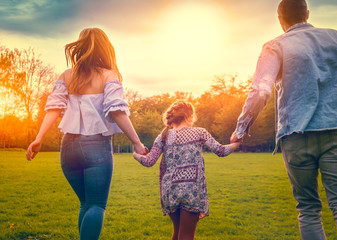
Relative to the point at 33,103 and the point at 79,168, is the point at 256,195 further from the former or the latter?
the point at 33,103

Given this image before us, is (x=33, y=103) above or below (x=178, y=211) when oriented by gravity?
above

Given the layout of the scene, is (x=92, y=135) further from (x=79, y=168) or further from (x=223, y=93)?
(x=223, y=93)

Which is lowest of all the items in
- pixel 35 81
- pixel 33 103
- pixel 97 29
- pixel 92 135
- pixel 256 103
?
pixel 92 135

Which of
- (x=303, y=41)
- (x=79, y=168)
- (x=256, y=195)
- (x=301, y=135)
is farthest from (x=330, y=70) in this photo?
(x=256, y=195)

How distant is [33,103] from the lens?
35906mm

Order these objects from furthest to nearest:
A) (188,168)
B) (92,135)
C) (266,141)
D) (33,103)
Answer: (266,141), (33,103), (188,168), (92,135)

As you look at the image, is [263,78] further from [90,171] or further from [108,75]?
[90,171]

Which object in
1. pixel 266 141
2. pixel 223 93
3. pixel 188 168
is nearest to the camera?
pixel 188 168

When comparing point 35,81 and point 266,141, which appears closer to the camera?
point 35,81

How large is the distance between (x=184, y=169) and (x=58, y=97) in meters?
1.40

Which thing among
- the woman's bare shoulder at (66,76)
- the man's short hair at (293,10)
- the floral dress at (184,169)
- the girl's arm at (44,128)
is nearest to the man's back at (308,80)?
the man's short hair at (293,10)

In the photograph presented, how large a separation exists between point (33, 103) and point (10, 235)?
33.8m

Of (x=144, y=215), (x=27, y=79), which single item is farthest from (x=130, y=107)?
(x=144, y=215)

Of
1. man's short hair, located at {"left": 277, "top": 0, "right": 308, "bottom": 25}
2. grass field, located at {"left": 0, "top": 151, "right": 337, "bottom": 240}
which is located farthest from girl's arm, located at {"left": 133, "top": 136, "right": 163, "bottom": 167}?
grass field, located at {"left": 0, "top": 151, "right": 337, "bottom": 240}
